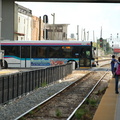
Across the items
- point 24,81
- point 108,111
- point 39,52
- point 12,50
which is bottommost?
point 108,111

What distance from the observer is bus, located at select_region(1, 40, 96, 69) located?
37.2 m

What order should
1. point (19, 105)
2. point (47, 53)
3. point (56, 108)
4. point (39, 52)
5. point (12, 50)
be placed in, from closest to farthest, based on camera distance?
point (56, 108) < point (19, 105) < point (47, 53) < point (39, 52) < point (12, 50)

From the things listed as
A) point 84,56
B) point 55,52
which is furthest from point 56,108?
point 55,52

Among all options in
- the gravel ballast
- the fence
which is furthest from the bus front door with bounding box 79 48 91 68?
the gravel ballast

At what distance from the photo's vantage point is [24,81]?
54.5ft

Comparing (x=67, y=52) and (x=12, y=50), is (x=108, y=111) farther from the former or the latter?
(x=12, y=50)

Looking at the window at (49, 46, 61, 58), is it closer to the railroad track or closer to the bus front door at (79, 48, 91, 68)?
the bus front door at (79, 48, 91, 68)

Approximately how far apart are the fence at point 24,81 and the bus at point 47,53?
10801 millimetres

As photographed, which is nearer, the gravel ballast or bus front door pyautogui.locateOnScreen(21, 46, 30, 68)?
the gravel ballast

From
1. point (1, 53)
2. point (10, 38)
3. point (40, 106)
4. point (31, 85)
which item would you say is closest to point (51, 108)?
point (40, 106)

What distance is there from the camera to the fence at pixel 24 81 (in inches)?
536

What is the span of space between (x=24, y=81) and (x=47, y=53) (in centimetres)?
2115

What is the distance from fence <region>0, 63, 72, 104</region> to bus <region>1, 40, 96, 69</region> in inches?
425

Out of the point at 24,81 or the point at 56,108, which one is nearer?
the point at 56,108
